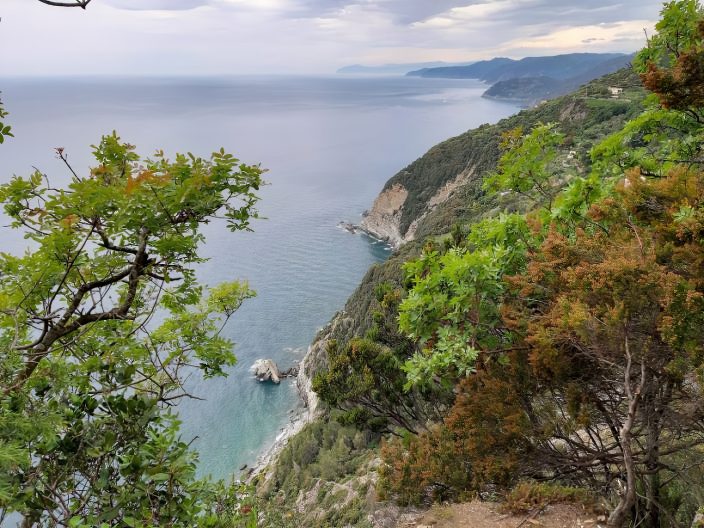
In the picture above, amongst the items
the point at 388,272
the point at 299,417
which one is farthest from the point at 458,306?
the point at 388,272

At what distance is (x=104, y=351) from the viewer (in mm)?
3820

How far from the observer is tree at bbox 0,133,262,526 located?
2.52m

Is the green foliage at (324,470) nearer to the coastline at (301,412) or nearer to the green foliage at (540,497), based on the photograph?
the coastline at (301,412)

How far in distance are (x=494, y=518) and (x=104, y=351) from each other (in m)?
4.79

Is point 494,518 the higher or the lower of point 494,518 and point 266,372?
the higher

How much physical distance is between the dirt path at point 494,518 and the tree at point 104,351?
3580 mm

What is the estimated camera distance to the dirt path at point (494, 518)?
514 cm

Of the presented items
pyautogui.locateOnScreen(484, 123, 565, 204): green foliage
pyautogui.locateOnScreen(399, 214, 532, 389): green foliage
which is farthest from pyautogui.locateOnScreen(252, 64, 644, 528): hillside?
pyautogui.locateOnScreen(399, 214, 532, 389): green foliage

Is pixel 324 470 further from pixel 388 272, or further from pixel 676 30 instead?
pixel 676 30

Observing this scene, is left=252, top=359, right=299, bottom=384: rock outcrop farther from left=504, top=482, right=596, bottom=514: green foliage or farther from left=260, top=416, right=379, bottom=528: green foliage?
left=504, top=482, right=596, bottom=514: green foliage

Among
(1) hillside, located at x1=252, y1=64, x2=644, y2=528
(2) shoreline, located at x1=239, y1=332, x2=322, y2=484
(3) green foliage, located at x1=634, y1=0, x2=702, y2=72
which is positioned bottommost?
(2) shoreline, located at x1=239, y1=332, x2=322, y2=484

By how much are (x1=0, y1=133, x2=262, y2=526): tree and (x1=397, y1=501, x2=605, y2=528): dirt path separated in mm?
3580

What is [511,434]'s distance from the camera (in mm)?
5129

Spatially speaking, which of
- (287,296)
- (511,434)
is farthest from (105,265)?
(287,296)
